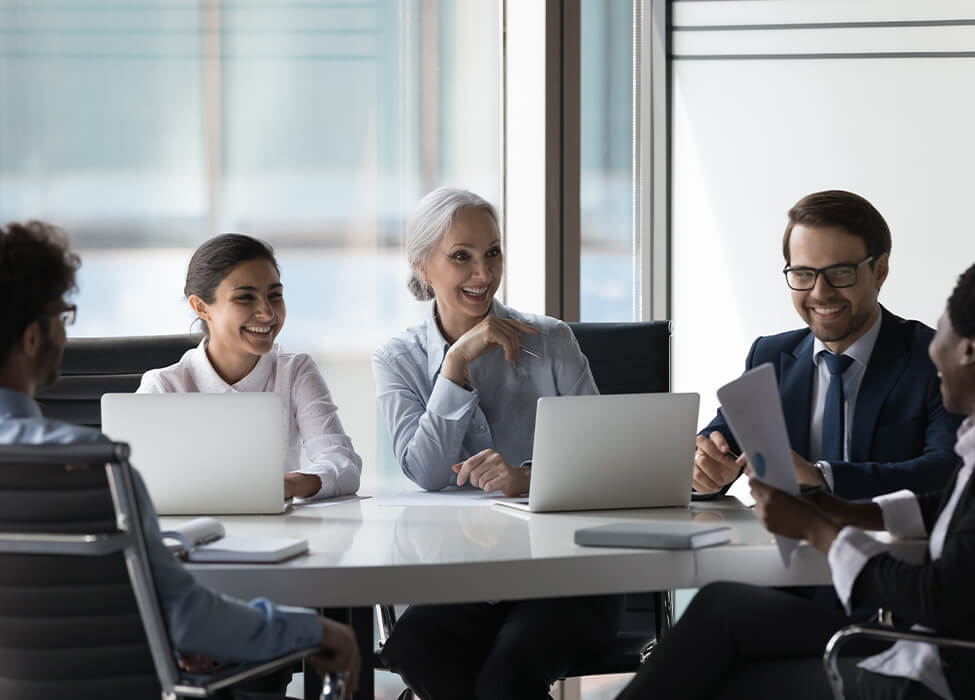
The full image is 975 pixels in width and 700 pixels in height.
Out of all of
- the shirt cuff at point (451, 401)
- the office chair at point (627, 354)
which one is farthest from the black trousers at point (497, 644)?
the office chair at point (627, 354)

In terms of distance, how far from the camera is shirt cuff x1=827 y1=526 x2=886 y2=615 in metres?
1.80

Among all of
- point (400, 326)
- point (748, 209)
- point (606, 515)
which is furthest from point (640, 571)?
point (748, 209)

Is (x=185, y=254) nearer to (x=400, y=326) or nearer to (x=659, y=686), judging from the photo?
(x=400, y=326)

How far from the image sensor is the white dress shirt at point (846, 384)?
8.52 feet

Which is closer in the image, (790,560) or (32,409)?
(32,409)

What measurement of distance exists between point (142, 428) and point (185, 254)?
7.37ft

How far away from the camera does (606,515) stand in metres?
2.28

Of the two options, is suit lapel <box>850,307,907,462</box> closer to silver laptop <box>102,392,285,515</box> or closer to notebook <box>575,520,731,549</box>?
notebook <box>575,520,731,549</box>

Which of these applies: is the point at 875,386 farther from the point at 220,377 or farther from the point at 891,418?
the point at 220,377

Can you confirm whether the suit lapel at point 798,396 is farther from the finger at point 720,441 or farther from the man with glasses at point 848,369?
the finger at point 720,441

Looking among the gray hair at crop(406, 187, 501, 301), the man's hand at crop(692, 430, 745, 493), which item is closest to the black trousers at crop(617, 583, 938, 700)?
the man's hand at crop(692, 430, 745, 493)

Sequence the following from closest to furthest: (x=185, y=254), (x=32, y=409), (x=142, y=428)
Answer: (x=32, y=409), (x=142, y=428), (x=185, y=254)

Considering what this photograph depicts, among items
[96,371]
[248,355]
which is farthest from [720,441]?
[96,371]

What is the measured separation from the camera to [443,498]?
258 cm
